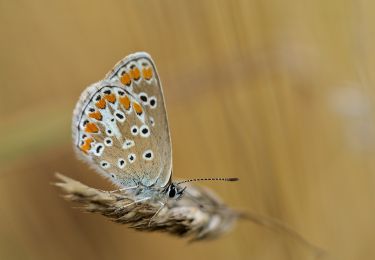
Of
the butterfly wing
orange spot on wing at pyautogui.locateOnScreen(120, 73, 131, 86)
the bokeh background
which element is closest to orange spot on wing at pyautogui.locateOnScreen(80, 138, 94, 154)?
the butterfly wing

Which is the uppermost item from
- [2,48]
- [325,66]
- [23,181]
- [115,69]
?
[2,48]

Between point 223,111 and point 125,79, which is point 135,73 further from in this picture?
point 223,111

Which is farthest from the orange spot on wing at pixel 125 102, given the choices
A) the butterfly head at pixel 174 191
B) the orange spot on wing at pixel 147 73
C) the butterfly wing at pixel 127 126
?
the butterfly head at pixel 174 191

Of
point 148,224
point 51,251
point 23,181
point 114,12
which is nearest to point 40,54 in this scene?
point 114,12

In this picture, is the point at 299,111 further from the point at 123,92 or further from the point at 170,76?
the point at 123,92

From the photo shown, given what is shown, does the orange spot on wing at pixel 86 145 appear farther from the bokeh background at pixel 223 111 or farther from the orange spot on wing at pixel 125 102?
the bokeh background at pixel 223 111

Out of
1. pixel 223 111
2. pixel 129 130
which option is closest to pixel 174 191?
pixel 129 130
